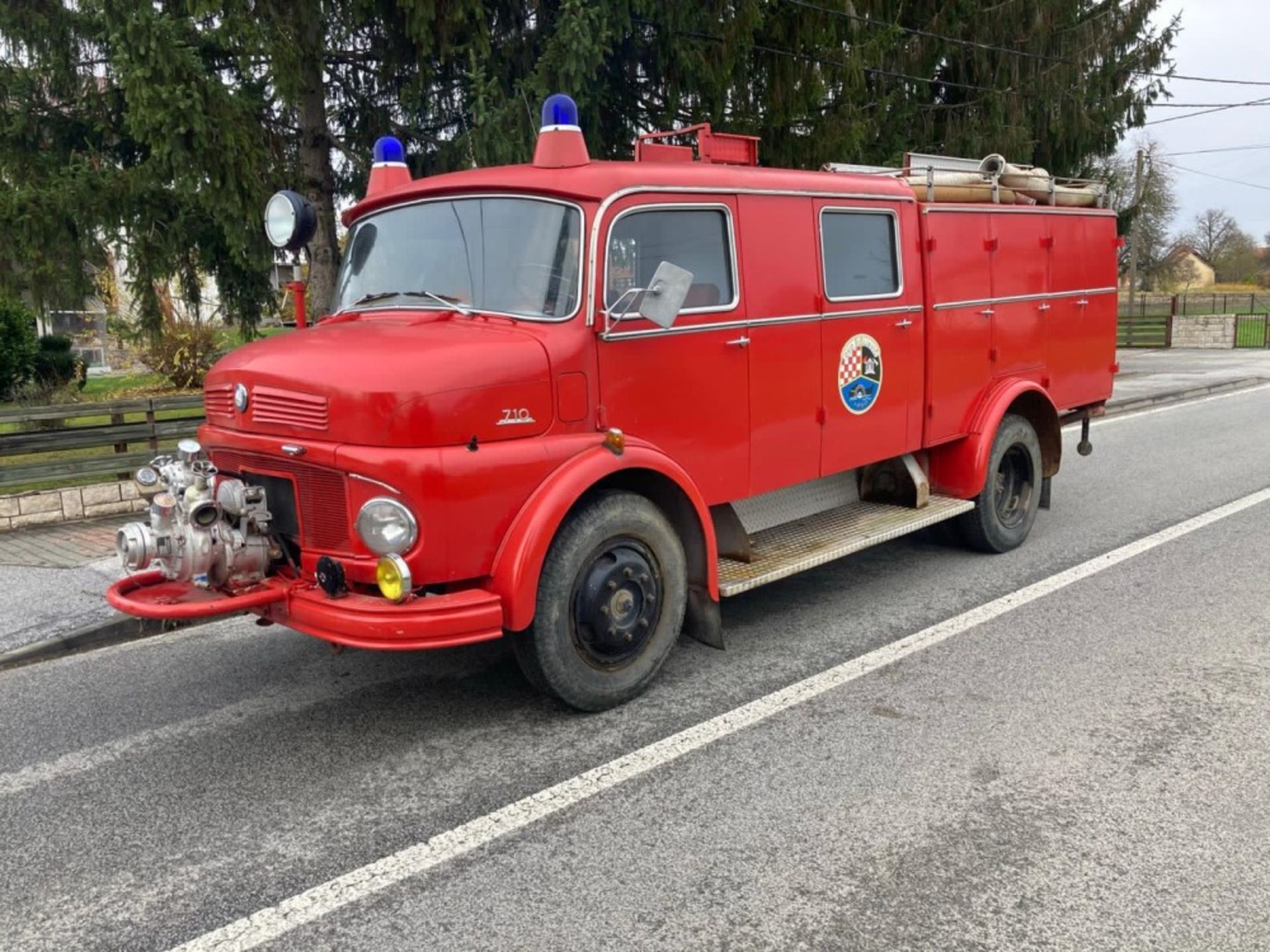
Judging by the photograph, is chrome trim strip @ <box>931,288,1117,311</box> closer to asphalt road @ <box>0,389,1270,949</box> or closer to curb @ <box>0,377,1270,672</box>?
asphalt road @ <box>0,389,1270,949</box>

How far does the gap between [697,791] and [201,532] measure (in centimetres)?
223

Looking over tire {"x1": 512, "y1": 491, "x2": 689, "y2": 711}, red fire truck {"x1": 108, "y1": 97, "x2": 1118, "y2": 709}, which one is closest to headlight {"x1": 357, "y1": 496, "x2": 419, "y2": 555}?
red fire truck {"x1": 108, "y1": 97, "x2": 1118, "y2": 709}

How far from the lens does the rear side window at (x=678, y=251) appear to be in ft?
15.2

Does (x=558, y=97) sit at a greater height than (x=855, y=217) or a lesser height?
greater

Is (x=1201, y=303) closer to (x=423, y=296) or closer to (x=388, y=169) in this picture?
(x=388, y=169)

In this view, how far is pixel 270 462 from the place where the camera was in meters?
4.35

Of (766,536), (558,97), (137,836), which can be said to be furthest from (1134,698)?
(137,836)

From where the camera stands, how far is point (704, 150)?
538 centimetres

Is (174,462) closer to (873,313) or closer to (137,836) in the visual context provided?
(137,836)

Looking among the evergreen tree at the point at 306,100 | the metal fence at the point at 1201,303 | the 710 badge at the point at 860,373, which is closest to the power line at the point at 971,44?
the evergreen tree at the point at 306,100

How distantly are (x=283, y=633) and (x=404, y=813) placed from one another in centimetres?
249

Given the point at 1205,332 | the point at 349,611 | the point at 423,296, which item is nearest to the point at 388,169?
the point at 423,296

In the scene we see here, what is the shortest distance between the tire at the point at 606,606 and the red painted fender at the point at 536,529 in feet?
0.36

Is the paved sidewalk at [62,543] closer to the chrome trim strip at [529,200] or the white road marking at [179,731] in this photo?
the white road marking at [179,731]
